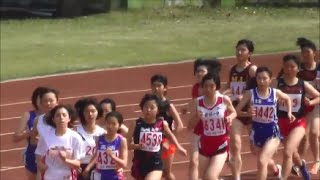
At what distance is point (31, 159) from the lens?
413 inches

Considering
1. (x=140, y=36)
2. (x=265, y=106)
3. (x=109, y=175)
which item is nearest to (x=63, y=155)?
(x=109, y=175)

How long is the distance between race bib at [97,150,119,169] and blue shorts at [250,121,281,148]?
2.48 metres

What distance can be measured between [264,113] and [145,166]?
6.01 feet

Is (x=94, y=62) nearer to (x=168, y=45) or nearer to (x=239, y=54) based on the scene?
(x=168, y=45)

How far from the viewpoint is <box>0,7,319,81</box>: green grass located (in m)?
26.5

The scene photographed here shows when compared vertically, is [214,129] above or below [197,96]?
below

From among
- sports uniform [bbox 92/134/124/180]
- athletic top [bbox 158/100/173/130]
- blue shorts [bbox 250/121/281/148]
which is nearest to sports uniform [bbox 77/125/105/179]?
sports uniform [bbox 92/134/124/180]

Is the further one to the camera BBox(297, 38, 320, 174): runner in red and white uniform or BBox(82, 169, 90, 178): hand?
BBox(297, 38, 320, 174): runner in red and white uniform

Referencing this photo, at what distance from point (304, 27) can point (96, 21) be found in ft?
28.0

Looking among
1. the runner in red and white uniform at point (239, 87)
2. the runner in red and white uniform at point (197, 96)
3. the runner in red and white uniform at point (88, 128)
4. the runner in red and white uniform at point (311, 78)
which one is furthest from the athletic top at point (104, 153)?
the runner in red and white uniform at point (311, 78)

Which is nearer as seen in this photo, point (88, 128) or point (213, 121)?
point (88, 128)

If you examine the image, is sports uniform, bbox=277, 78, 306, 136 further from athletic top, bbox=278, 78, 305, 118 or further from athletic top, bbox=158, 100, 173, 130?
athletic top, bbox=158, 100, 173, 130

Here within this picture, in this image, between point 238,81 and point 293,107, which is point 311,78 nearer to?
point 293,107

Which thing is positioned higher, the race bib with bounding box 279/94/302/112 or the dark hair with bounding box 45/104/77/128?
the dark hair with bounding box 45/104/77/128
